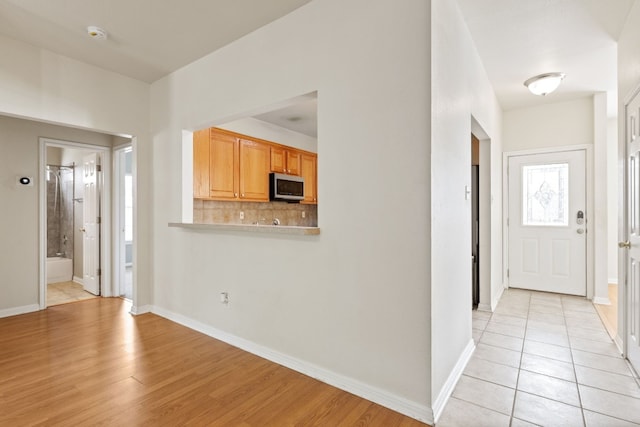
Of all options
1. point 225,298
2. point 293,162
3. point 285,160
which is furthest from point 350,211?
point 293,162

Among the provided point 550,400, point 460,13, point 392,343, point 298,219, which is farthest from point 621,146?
point 298,219

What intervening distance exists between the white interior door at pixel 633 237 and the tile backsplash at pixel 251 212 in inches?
162

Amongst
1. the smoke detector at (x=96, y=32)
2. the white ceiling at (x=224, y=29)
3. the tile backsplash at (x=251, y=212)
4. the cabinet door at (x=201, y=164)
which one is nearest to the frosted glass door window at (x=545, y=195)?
the white ceiling at (x=224, y=29)

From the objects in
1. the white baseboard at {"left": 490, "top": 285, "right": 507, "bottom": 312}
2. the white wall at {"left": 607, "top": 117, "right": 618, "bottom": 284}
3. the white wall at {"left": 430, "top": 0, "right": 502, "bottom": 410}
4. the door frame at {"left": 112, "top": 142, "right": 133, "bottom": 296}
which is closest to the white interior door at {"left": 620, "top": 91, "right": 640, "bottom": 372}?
the white wall at {"left": 430, "top": 0, "right": 502, "bottom": 410}

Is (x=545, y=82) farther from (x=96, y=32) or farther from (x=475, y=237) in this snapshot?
(x=96, y=32)

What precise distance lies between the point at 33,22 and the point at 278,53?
1947mm

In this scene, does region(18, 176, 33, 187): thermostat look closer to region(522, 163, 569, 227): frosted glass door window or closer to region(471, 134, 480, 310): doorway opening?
region(471, 134, 480, 310): doorway opening

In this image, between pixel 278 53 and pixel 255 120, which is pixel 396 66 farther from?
pixel 255 120

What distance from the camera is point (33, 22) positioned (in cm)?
255

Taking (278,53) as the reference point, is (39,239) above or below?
below

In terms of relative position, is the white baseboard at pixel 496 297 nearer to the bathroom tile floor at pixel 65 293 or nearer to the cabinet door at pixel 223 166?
the cabinet door at pixel 223 166

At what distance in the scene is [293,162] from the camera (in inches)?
211

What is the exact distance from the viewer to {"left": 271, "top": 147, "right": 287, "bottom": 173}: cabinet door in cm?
489

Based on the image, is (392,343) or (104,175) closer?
(392,343)
